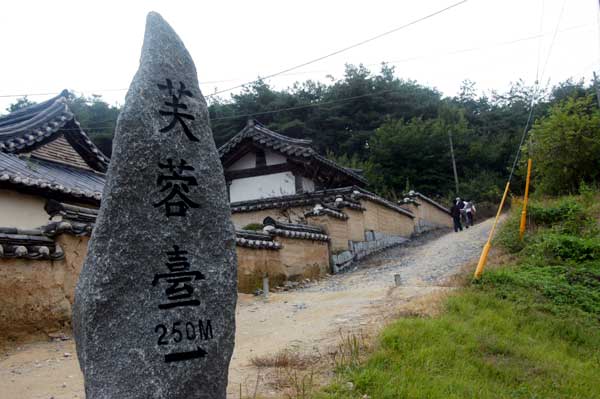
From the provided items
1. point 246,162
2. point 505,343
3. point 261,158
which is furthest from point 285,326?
point 246,162

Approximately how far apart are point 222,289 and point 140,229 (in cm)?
75

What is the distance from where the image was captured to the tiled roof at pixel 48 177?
10.5 meters

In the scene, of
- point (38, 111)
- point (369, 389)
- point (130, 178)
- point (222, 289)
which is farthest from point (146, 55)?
point (38, 111)

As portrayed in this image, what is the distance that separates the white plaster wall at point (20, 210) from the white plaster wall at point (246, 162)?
8.77 meters

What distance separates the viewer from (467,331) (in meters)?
5.81

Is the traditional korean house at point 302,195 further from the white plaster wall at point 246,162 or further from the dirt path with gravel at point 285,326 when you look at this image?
the dirt path with gravel at point 285,326

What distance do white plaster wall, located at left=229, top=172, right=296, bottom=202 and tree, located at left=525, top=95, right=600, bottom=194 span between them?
27.7ft

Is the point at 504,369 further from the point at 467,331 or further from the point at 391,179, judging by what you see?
the point at 391,179

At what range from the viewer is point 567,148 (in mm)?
15648

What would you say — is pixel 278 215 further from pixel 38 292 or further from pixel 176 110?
pixel 176 110

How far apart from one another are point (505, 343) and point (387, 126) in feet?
85.1

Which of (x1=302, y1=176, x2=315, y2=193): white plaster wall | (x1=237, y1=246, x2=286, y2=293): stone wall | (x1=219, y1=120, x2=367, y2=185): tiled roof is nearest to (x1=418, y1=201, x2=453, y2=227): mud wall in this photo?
(x1=302, y1=176, x2=315, y2=193): white plaster wall

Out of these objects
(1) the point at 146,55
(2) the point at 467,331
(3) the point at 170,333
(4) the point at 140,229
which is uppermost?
(1) the point at 146,55

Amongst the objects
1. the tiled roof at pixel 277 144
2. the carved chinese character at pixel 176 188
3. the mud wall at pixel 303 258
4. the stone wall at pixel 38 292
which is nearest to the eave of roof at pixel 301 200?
the tiled roof at pixel 277 144
